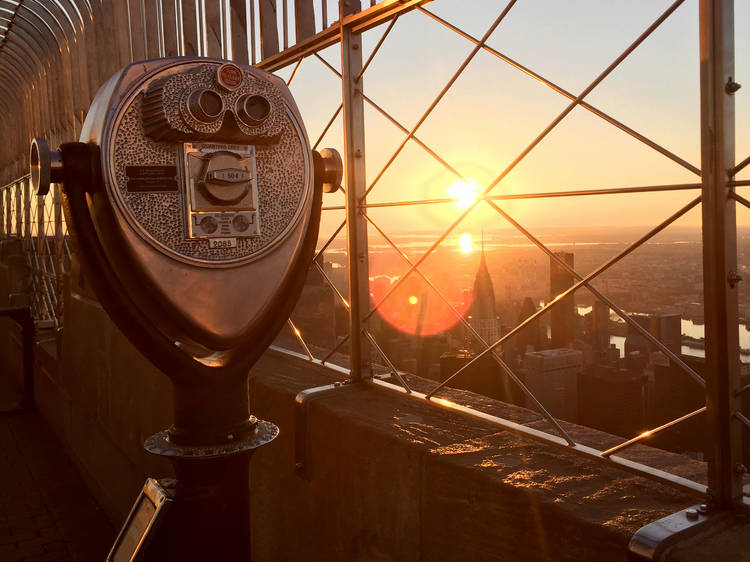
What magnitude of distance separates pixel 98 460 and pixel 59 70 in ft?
9.86

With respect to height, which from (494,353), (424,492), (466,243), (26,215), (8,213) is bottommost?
(424,492)

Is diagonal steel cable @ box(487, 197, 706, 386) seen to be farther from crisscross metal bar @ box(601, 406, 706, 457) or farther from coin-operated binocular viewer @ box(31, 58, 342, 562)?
coin-operated binocular viewer @ box(31, 58, 342, 562)

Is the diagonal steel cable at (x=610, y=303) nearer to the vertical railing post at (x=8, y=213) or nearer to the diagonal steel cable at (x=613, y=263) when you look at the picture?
the diagonal steel cable at (x=613, y=263)

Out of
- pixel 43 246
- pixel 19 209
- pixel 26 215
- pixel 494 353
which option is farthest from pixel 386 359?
pixel 19 209

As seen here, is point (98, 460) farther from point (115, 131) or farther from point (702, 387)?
point (702, 387)

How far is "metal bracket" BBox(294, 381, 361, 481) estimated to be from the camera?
6.64 feet

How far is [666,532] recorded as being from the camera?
46.4 inches

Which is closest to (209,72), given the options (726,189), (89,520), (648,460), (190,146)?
(190,146)

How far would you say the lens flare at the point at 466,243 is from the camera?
197 cm

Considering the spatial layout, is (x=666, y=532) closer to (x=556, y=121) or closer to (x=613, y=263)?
(x=613, y=263)

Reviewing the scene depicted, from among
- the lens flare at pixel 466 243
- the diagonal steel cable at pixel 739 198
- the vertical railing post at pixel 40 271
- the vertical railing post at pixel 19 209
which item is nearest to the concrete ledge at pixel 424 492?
the lens flare at pixel 466 243

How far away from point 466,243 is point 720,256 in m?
0.81

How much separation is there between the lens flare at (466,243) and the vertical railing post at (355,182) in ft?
A: 1.11

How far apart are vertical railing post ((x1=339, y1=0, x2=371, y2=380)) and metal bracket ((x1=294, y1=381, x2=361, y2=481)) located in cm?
21
